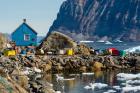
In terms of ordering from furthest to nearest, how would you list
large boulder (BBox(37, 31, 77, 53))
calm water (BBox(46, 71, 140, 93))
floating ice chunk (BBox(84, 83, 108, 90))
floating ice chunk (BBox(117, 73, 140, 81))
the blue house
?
large boulder (BBox(37, 31, 77, 53))
the blue house
floating ice chunk (BBox(117, 73, 140, 81))
floating ice chunk (BBox(84, 83, 108, 90))
calm water (BBox(46, 71, 140, 93))

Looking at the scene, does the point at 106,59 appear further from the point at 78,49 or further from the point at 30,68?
A: the point at 30,68

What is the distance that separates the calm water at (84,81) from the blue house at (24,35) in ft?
43.6

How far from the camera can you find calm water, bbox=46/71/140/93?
123 ft

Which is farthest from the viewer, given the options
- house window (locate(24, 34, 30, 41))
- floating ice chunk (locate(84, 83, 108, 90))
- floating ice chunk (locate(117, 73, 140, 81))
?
house window (locate(24, 34, 30, 41))

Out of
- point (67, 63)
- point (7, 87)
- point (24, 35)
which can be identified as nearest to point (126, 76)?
point (67, 63)

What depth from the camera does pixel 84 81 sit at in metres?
43.5

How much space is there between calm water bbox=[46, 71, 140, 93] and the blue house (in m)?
13.3

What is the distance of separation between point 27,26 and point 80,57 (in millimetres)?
8220

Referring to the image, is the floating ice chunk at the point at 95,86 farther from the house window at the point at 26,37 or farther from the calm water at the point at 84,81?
the house window at the point at 26,37

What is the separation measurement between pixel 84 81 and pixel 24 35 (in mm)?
19843

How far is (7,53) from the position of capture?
2127 inches

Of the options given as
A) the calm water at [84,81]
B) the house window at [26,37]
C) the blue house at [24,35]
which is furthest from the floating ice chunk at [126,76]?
the house window at [26,37]

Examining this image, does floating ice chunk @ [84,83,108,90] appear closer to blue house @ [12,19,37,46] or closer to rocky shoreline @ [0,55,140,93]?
rocky shoreline @ [0,55,140,93]

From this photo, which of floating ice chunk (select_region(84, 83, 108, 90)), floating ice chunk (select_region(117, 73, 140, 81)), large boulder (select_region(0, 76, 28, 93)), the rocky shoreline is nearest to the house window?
the rocky shoreline
